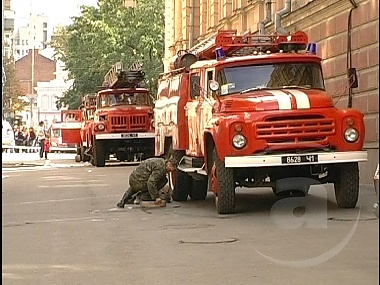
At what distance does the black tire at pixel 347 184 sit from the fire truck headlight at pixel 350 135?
41 cm

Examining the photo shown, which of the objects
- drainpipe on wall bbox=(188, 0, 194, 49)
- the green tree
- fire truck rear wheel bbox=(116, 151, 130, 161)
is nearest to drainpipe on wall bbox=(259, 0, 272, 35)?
the green tree

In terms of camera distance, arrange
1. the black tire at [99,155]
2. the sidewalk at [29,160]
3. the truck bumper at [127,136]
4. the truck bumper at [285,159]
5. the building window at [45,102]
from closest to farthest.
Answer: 1. the truck bumper at [285,159]
2. the truck bumper at [127,136]
3. the black tire at [99,155]
4. the sidewalk at [29,160]
5. the building window at [45,102]

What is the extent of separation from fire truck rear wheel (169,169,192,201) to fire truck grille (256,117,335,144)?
143 inches

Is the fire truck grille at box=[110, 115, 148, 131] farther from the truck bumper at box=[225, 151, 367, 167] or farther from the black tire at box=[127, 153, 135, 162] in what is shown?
the truck bumper at box=[225, 151, 367, 167]

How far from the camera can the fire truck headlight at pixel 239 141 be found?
12.4m

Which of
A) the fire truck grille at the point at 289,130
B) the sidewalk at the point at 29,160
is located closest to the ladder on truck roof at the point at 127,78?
the sidewalk at the point at 29,160

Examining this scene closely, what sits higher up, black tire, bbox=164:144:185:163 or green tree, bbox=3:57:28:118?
green tree, bbox=3:57:28:118

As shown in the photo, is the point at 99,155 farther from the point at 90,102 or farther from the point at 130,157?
the point at 90,102

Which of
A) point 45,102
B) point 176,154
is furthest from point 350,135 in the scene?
point 45,102

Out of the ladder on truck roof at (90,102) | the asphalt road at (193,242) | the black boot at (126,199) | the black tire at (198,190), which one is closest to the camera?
the asphalt road at (193,242)

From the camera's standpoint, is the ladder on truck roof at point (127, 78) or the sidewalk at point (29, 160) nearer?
the ladder on truck roof at point (127, 78)

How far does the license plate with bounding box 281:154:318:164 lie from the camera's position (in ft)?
40.4

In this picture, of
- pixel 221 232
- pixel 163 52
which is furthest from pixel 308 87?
pixel 163 52

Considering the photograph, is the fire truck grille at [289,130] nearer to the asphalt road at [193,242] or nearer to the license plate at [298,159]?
the license plate at [298,159]
